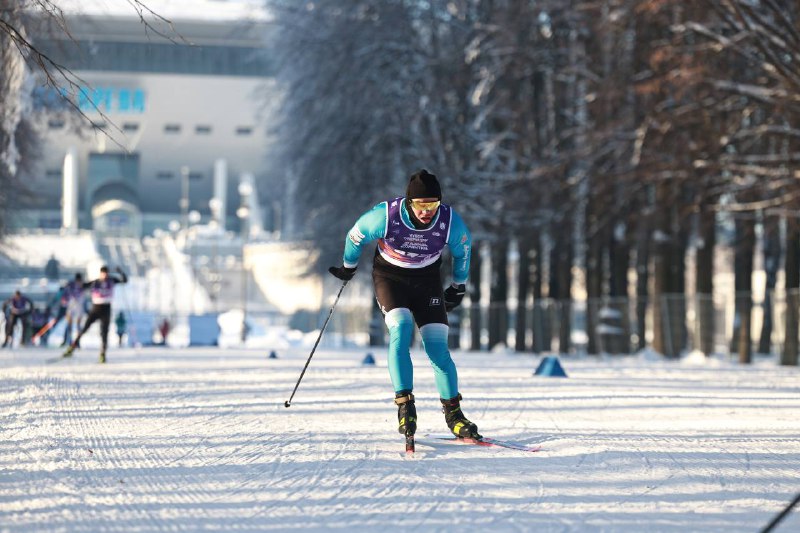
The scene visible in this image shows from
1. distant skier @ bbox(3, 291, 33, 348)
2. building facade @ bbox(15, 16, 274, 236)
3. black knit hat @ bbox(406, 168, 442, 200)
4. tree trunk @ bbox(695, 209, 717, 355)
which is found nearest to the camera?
black knit hat @ bbox(406, 168, 442, 200)

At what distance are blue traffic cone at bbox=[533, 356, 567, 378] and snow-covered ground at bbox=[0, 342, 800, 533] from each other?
2.71 m

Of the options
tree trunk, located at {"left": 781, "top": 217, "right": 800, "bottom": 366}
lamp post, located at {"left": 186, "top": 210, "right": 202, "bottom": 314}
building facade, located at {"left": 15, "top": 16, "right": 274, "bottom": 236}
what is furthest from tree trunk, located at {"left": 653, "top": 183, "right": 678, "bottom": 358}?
building facade, located at {"left": 15, "top": 16, "right": 274, "bottom": 236}

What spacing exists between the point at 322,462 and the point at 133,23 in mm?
106433

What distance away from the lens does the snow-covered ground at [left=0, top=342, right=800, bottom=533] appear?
648 cm

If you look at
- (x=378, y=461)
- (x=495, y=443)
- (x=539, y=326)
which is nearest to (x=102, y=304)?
(x=495, y=443)

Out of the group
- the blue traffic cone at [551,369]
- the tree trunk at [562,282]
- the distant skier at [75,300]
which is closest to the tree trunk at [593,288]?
the tree trunk at [562,282]

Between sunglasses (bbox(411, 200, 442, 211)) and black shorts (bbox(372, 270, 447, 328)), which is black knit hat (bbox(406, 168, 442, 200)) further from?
black shorts (bbox(372, 270, 447, 328))

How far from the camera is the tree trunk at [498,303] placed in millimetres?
37206

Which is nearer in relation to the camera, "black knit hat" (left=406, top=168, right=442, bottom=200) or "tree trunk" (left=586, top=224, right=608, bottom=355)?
"black knit hat" (left=406, top=168, right=442, bottom=200)

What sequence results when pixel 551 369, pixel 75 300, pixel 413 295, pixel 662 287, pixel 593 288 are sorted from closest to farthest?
pixel 413 295
pixel 551 369
pixel 75 300
pixel 662 287
pixel 593 288

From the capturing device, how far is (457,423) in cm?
904

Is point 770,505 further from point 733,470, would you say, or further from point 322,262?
point 322,262

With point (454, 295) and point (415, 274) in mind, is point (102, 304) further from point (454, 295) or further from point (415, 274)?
point (415, 274)

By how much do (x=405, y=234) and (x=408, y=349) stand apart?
0.67 metres
